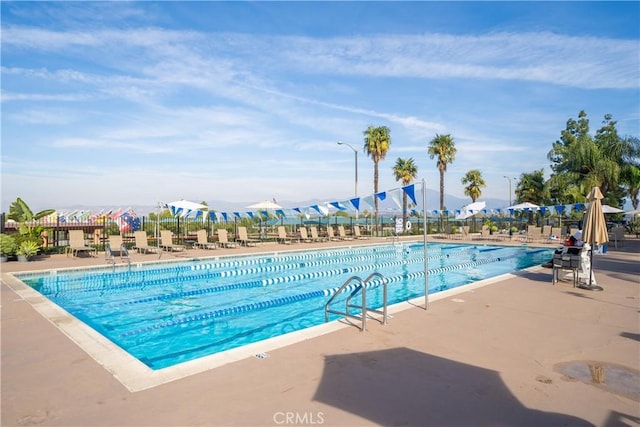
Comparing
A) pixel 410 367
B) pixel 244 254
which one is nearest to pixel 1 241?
pixel 244 254

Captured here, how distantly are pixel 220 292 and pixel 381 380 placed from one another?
683cm

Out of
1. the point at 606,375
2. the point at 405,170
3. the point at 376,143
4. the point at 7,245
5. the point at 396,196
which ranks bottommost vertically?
the point at 606,375

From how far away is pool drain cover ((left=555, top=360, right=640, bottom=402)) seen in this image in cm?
336

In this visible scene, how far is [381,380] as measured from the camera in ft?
11.5

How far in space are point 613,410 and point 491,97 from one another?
61.1 ft

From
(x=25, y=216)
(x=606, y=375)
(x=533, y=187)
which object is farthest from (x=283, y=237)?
(x=533, y=187)

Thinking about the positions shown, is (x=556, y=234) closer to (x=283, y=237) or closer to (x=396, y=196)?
(x=283, y=237)

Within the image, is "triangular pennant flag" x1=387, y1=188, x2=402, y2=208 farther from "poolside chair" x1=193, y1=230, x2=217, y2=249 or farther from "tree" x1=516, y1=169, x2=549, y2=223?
"tree" x1=516, y1=169, x2=549, y2=223

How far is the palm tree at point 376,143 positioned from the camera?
101 ft

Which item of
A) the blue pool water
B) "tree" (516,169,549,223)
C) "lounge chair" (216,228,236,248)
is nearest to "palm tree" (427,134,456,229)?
"tree" (516,169,549,223)

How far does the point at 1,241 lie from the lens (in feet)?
40.8

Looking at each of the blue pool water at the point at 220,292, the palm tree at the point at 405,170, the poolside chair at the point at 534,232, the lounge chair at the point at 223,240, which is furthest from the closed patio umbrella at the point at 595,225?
the palm tree at the point at 405,170

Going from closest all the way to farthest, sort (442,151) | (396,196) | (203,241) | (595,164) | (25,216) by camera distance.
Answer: (396,196) < (25,216) < (203,241) < (595,164) < (442,151)

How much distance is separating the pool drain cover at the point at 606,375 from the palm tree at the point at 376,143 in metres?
27.8
